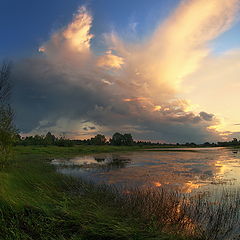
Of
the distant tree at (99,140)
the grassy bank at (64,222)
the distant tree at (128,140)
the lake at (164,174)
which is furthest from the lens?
the distant tree at (128,140)

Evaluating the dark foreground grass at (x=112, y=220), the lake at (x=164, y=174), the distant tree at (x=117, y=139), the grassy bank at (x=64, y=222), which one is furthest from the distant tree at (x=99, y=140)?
the grassy bank at (x=64, y=222)

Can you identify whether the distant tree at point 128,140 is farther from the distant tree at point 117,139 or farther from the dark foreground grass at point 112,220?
the dark foreground grass at point 112,220

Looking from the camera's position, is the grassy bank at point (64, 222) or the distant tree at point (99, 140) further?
the distant tree at point (99, 140)

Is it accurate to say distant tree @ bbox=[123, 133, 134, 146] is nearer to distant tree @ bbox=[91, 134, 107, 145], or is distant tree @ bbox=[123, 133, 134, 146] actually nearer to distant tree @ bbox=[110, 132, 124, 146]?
distant tree @ bbox=[110, 132, 124, 146]

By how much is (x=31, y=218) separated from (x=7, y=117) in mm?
13896

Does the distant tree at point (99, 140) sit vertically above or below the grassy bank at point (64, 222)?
above

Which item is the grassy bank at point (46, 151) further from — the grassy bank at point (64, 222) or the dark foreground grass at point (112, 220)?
the dark foreground grass at point (112, 220)

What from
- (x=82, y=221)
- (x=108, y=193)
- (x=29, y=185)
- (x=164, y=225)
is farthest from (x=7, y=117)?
(x=164, y=225)

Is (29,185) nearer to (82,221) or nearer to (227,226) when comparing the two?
(82,221)

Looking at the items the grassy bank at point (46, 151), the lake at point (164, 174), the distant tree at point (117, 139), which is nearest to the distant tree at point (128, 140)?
the distant tree at point (117, 139)

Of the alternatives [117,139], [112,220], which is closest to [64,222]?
[112,220]

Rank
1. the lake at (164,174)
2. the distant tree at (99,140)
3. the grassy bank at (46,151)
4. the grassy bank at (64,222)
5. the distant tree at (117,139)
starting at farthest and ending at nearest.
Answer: the distant tree at (117,139) → the distant tree at (99,140) → the grassy bank at (46,151) → the lake at (164,174) → the grassy bank at (64,222)

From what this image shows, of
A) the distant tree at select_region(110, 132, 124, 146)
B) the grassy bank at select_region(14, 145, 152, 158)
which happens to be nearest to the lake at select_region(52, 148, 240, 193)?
the grassy bank at select_region(14, 145, 152, 158)

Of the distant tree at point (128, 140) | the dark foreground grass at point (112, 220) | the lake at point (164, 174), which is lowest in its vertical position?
the lake at point (164, 174)
